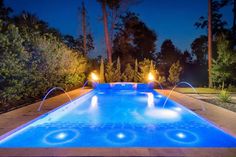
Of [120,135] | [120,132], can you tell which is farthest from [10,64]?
[120,135]

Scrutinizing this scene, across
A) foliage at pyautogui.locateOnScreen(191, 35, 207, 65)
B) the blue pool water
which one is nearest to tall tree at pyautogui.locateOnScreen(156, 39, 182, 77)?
foliage at pyautogui.locateOnScreen(191, 35, 207, 65)

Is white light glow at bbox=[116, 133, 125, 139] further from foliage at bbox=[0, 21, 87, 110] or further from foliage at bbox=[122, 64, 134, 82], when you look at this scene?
foliage at bbox=[122, 64, 134, 82]

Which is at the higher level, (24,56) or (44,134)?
(24,56)

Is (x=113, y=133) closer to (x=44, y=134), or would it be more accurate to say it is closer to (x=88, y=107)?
(x=44, y=134)

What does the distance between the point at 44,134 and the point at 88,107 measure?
170 inches

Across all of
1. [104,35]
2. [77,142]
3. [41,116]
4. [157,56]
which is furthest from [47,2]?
[77,142]

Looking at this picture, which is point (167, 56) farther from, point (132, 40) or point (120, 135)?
point (120, 135)

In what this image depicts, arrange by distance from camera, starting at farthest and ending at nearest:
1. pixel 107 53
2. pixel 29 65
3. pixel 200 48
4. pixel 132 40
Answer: pixel 200 48
pixel 132 40
pixel 107 53
pixel 29 65

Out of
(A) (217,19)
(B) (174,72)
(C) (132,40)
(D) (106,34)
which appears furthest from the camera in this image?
(C) (132,40)

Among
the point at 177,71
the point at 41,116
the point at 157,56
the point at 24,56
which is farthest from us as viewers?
the point at 157,56

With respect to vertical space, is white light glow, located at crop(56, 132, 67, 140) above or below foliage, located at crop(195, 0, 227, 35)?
below

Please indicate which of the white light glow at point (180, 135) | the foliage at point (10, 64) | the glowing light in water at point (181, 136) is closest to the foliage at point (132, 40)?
the foliage at point (10, 64)

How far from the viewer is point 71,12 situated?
23.7m

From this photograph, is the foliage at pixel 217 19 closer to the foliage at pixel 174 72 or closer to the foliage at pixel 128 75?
the foliage at pixel 174 72
